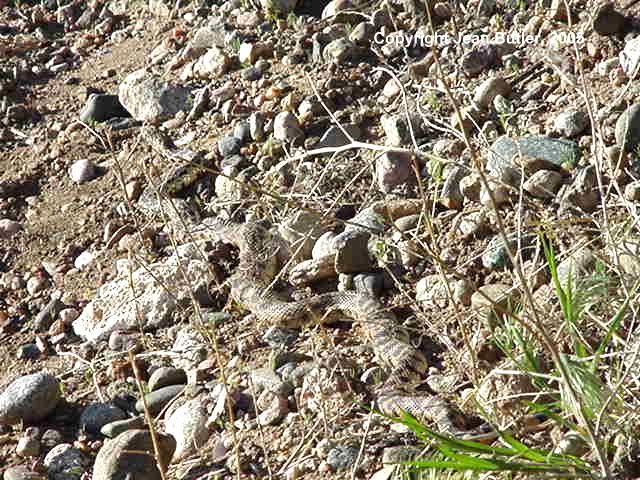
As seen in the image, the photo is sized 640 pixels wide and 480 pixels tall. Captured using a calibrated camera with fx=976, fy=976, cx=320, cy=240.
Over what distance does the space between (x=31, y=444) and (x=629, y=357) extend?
2.85 metres

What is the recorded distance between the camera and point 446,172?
5602mm

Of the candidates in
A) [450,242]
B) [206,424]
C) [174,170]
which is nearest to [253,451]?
[206,424]

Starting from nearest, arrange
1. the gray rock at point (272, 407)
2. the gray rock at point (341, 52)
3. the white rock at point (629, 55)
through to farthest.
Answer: the gray rock at point (272, 407)
the white rock at point (629, 55)
the gray rock at point (341, 52)

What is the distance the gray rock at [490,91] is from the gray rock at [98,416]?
283 centimetres

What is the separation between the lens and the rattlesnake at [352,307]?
4.23 meters

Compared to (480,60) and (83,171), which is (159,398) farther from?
(480,60)

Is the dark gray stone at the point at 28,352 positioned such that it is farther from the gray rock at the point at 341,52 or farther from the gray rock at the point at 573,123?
the gray rock at the point at 573,123

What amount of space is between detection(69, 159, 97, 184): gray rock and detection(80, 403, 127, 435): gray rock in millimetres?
2561

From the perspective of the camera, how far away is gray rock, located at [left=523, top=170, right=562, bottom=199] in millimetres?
5172

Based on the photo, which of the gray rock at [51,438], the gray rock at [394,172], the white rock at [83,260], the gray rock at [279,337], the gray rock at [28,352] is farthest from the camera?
the white rock at [83,260]

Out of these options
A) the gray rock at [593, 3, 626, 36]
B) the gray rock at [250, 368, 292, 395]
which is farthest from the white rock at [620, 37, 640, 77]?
the gray rock at [250, 368, 292, 395]

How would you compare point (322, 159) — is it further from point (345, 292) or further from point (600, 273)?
point (600, 273)

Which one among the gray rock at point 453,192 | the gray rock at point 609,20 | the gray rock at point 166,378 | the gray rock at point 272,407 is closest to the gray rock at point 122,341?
the gray rock at point 166,378

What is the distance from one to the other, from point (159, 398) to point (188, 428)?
1.25ft
